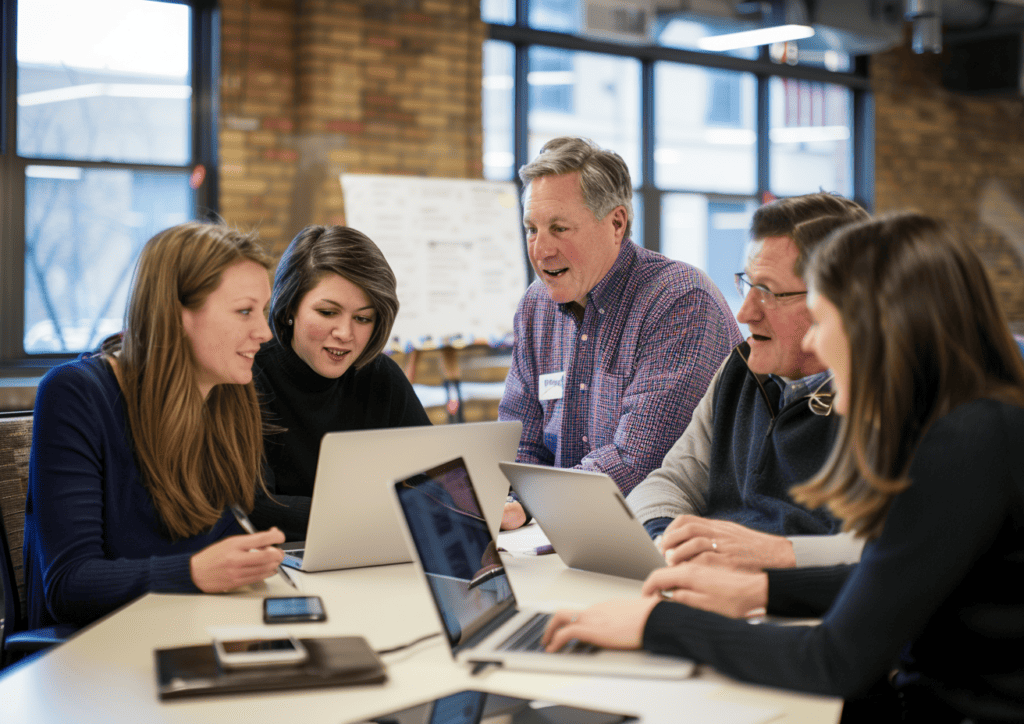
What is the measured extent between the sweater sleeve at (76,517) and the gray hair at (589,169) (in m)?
1.41

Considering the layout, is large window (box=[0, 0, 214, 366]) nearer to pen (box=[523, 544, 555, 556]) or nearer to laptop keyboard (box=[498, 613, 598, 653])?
pen (box=[523, 544, 555, 556])

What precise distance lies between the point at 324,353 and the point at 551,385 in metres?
0.67

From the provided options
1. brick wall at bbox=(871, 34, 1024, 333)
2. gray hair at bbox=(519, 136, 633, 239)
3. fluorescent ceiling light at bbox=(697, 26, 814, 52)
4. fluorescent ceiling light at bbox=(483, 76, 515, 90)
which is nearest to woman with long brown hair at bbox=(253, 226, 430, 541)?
gray hair at bbox=(519, 136, 633, 239)

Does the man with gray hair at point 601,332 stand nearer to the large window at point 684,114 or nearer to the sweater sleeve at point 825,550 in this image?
the sweater sleeve at point 825,550

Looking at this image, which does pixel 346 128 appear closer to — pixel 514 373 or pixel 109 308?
pixel 109 308

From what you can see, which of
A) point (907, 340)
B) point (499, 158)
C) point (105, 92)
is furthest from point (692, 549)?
point (499, 158)

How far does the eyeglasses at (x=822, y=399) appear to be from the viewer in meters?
1.70

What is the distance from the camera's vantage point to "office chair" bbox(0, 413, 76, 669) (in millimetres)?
1719

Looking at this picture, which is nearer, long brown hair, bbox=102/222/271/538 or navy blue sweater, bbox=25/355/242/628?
navy blue sweater, bbox=25/355/242/628

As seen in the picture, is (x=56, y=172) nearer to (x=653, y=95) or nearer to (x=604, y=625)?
(x=653, y=95)

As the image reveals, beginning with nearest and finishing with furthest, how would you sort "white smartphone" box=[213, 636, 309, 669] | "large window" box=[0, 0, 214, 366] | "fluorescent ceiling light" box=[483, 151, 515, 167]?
"white smartphone" box=[213, 636, 309, 669]
"large window" box=[0, 0, 214, 366]
"fluorescent ceiling light" box=[483, 151, 515, 167]

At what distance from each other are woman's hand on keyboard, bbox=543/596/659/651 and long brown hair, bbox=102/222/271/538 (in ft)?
2.56

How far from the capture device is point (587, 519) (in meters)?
1.51

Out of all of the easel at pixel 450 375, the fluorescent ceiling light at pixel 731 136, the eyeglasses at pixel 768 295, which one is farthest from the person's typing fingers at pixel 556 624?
the fluorescent ceiling light at pixel 731 136
